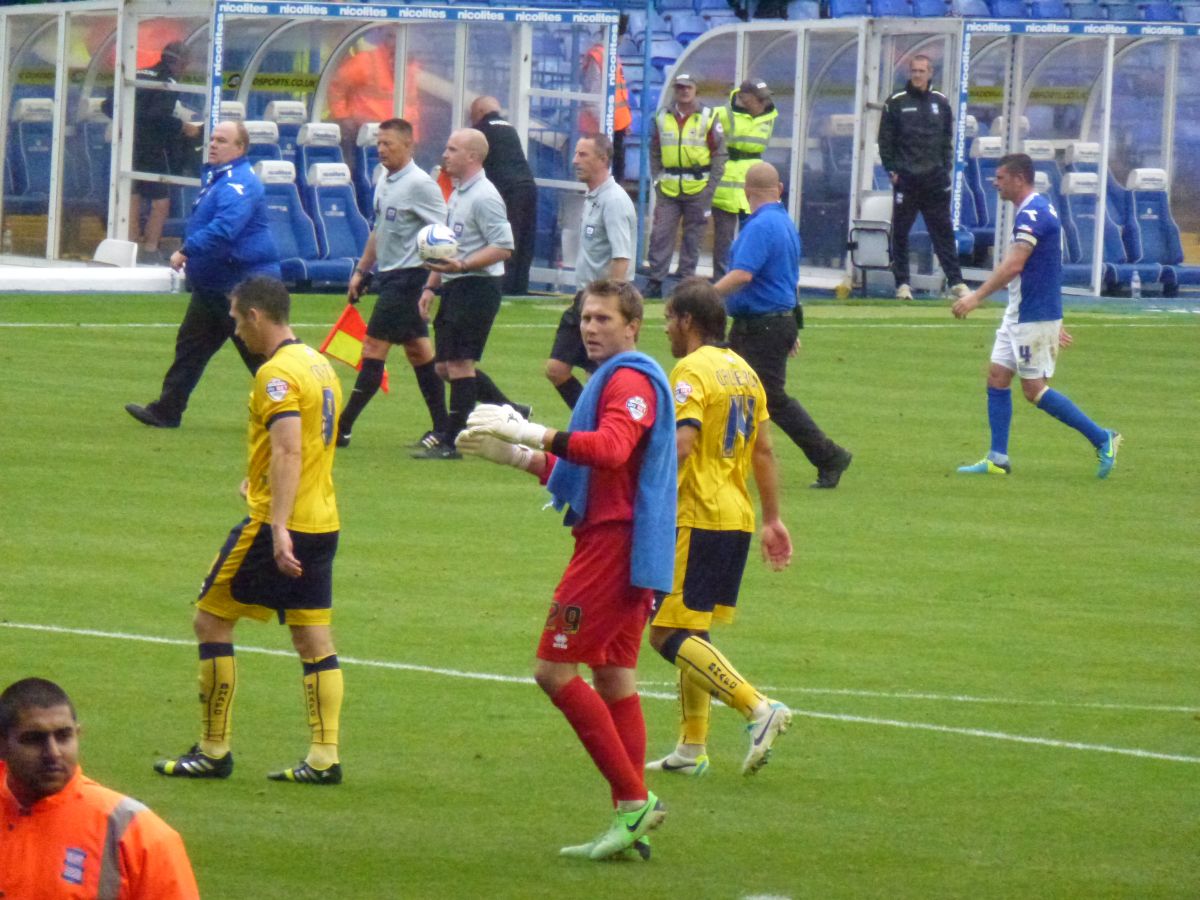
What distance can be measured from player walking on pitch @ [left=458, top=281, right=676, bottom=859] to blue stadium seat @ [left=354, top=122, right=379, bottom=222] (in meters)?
20.6

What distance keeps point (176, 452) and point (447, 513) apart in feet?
8.25

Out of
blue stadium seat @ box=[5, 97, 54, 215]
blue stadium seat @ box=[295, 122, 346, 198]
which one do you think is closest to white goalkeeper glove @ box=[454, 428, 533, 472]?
blue stadium seat @ box=[295, 122, 346, 198]

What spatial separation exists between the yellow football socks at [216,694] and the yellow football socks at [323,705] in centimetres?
25

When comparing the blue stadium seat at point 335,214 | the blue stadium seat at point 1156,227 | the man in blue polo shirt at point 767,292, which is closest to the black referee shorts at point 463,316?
the man in blue polo shirt at point 767,292

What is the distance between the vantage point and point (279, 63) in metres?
27.4

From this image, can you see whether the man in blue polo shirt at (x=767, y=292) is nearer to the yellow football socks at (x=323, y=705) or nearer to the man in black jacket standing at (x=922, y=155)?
the yellow football socks at (x=323, y=705)

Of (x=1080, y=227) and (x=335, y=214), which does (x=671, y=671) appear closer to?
(x=335, y=214)

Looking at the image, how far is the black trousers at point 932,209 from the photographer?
26250 mm

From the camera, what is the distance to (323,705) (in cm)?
736

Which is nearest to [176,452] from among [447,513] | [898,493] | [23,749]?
[447,513]

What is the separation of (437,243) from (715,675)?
23.1 feet

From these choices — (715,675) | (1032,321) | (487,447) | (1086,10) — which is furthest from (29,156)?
(487,447)

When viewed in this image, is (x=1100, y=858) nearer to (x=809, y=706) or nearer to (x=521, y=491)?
(x=809, y=706)

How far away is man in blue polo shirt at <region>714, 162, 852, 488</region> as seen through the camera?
13.4 metres
